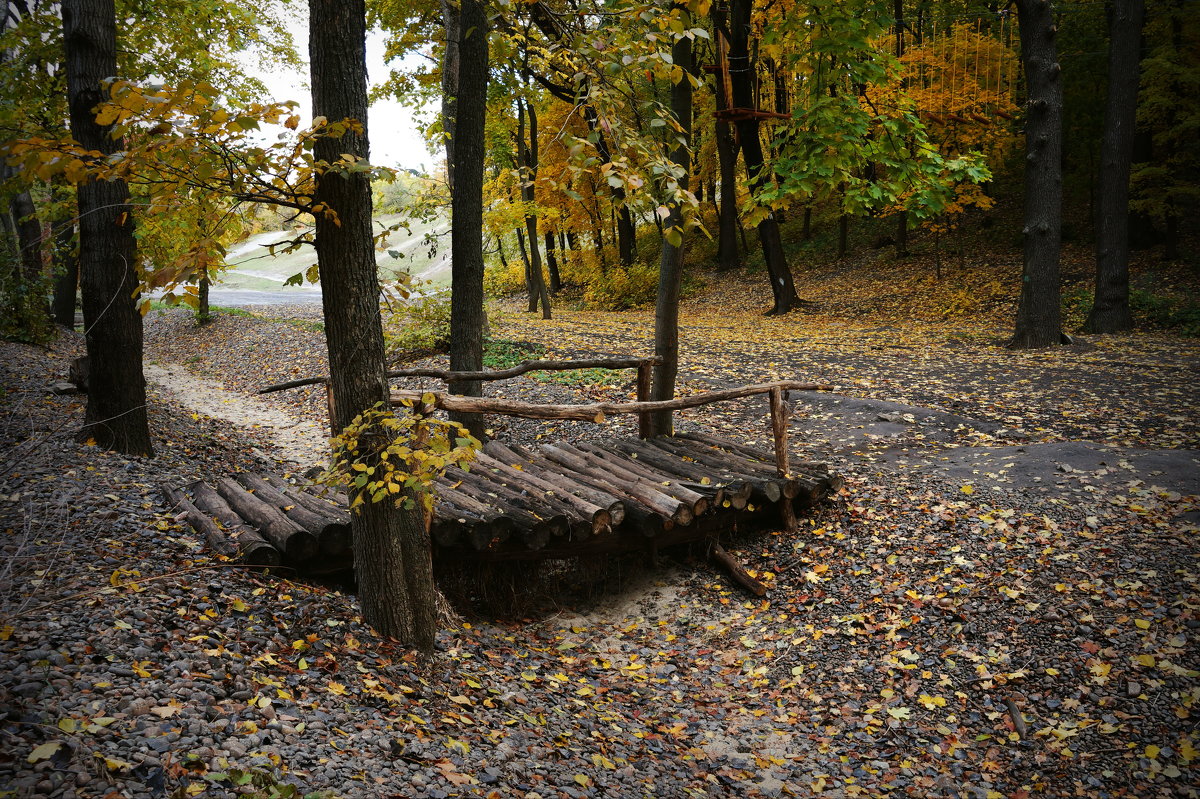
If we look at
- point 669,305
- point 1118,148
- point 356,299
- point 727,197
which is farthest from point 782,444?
point 727,197

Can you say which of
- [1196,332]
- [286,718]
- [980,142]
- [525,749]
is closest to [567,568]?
[525,749]

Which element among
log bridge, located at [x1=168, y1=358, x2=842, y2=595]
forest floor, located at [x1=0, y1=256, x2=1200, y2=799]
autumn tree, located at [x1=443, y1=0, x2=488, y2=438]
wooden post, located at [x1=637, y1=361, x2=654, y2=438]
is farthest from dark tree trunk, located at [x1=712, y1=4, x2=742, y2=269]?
log bridge, located at [x1=168, y1=358, x2=842, y2=595]

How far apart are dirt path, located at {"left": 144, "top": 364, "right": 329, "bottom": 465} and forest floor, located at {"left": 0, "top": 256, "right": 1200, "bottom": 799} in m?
1.39

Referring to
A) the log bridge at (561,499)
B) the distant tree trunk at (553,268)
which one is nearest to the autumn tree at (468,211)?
the log bridge at (561,499)

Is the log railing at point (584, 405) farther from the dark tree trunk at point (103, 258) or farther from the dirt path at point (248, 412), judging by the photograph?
the dirt path at point (248, 412)

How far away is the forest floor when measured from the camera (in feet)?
10.4

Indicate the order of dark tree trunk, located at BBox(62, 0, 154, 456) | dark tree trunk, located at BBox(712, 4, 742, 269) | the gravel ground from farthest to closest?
1. dark tree trunk, located at BBox(712, 4, 742, 269)
2. dark tree trunk, located at BBox(62, 0, 154, 456)
3. the gravel ground

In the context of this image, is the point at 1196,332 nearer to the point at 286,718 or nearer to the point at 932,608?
the point at 932,608

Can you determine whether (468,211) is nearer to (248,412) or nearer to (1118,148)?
(248,412)

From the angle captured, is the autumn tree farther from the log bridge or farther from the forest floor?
the forest floor

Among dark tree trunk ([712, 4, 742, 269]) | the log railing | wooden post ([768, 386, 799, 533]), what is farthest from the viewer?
dark tree trunk ([712, 4, 742, 269])

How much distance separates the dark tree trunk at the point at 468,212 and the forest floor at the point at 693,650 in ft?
10.6

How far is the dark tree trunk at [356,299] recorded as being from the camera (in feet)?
12.2

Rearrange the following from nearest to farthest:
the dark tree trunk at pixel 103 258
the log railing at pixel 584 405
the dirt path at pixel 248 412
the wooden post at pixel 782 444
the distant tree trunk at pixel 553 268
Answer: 1. the log railing at pixel 584 405
2. the dark tree trunk at pixel 103 258
3. the wooden post at pixel 782 444
4. the dirt path at pixel 248 412
5. the distant tree trunk at pixel 553 268
